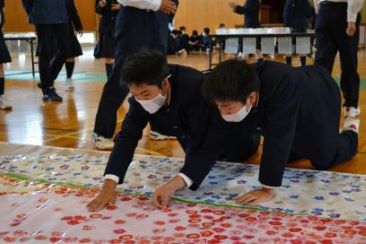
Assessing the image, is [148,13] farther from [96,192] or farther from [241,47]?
[241,47]

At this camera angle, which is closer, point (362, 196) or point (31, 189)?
point (362, 196)

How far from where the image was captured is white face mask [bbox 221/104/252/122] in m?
1.47

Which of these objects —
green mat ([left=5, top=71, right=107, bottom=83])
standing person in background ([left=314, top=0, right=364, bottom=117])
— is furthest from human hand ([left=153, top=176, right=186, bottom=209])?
green mat ([left=5, top=71, right=107, bottom=83])

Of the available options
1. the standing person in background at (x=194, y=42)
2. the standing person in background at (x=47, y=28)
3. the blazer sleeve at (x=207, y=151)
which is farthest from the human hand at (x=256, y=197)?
the standing person in background at (x=194, y=42)

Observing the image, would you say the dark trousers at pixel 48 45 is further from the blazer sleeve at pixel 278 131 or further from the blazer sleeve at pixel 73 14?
the blazer sleeve at pixel 278 131

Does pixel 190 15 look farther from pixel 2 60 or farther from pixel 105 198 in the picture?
pixel 105 198

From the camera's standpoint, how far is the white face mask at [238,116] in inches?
57.8

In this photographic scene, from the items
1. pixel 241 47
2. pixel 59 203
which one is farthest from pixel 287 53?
pixel 59 203

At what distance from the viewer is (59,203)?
5.19 ft

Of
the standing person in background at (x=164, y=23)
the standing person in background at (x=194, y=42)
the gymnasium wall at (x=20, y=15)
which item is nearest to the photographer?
the standing person in background at (x=164, y=23)

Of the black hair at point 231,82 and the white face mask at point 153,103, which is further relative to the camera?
the white face mask at point 153,103

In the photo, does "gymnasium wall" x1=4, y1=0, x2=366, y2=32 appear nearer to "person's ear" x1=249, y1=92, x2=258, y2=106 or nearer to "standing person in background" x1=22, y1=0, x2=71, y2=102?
"standing person in background" x1=22, y1=0, x2=71, y2=102

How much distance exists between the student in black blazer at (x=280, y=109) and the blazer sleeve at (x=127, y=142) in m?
0.32

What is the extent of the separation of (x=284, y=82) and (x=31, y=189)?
2.95ft
